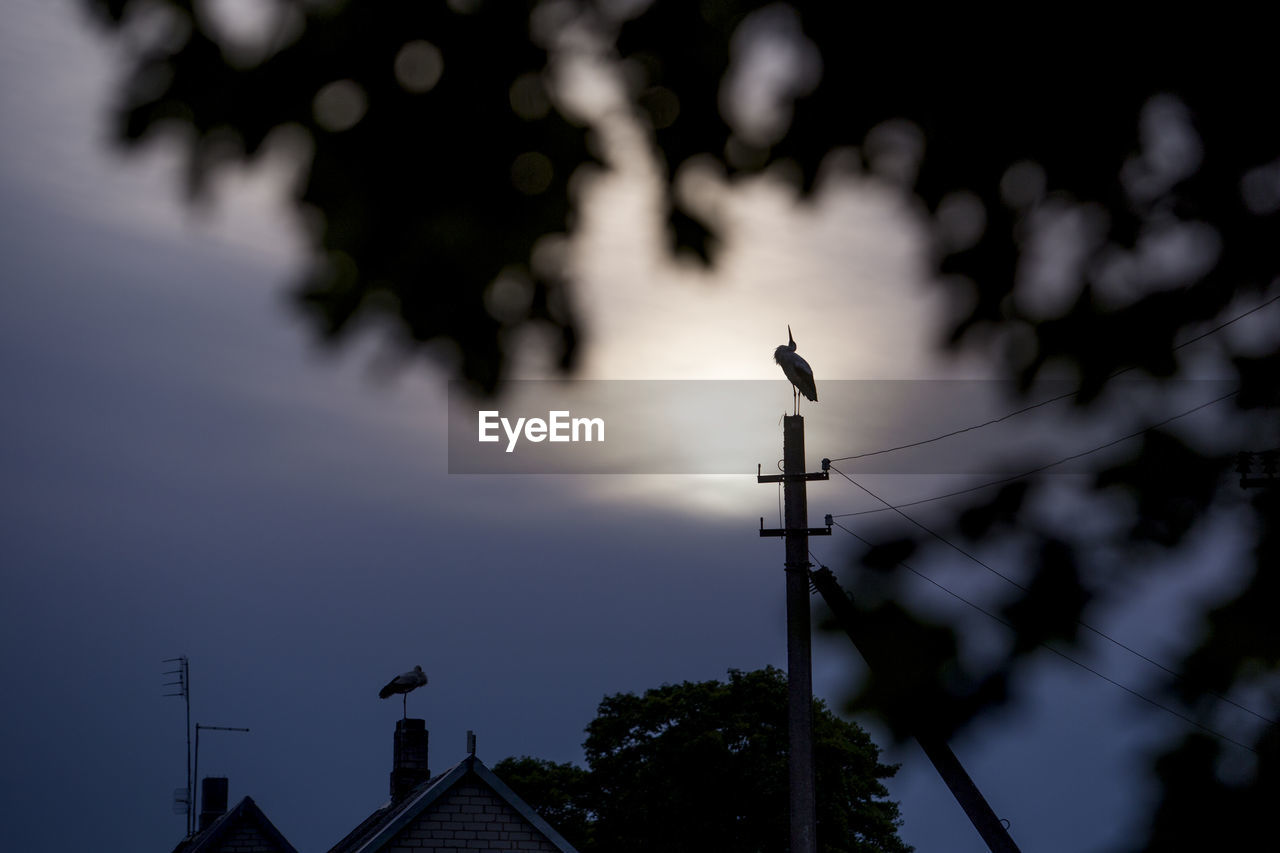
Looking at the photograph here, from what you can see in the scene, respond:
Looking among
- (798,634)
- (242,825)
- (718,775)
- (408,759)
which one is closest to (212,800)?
(242,825)

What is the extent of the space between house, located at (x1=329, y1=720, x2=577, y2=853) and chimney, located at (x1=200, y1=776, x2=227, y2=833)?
13028 mm

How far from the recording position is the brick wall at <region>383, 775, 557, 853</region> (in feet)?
65.4

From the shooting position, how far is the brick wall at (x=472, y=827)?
1994cm

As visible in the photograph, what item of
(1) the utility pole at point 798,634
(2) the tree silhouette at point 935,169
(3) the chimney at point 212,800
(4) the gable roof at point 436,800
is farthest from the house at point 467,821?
(2) the tree silhouette at point 935,169

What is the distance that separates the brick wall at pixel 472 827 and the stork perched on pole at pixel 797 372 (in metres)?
9.54

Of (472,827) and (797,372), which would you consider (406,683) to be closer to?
(472,827)

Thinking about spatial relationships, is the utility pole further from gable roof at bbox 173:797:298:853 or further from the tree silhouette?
gable roof at bbox 173:797:298:853

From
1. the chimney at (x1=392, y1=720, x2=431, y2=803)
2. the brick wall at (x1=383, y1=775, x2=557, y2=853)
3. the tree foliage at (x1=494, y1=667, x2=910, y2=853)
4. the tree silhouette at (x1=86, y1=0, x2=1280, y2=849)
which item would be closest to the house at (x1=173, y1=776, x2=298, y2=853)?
the chimney at (x1=392, y1=720, x2=431, y2=803)

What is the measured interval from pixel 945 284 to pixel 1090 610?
910mm

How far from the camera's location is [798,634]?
42.9 ft

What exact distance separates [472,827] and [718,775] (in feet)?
69.7

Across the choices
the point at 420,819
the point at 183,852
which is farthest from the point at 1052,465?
the point at 183,852

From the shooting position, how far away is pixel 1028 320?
3436 millimetres

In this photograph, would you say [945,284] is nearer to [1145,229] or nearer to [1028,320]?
[1028,320]
